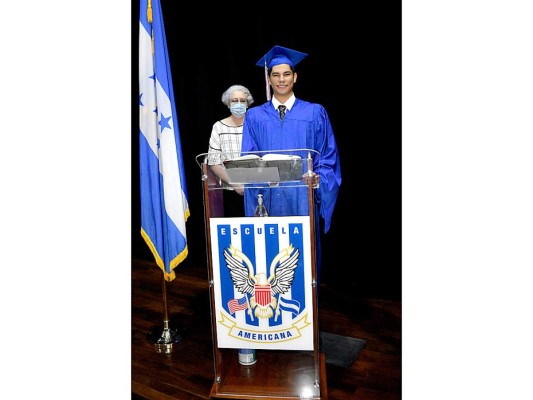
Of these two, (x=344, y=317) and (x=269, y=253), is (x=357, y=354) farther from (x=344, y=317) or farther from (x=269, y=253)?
(x=269, y=253)

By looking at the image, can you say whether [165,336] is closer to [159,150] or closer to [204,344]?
[204,344]

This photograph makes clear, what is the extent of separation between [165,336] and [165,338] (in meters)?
0.01

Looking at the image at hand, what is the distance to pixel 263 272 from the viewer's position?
5.77ft

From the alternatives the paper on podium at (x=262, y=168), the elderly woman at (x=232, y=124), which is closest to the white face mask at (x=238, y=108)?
the elderly woman at (x=232, y=124)

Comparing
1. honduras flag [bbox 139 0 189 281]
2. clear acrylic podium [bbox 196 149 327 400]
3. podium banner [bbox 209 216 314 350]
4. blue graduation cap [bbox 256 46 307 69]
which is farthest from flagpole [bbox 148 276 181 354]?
blue graduation cap [bbox 256 46 307 69]

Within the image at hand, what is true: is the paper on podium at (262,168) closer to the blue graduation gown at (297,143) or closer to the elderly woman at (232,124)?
the blue graduation gown at (297,143)

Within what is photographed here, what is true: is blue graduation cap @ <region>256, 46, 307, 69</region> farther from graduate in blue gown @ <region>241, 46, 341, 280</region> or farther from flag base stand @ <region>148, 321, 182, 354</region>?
flag base stand @ <region>148, 321, 182, 354</region>

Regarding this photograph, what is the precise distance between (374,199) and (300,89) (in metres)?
0.98

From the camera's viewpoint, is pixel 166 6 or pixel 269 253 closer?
pixel 269 253

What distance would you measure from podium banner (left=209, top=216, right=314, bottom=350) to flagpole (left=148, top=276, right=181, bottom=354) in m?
0.74

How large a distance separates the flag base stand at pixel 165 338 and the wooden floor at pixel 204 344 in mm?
29

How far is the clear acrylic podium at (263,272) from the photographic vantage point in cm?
171

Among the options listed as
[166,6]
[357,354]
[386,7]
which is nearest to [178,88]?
[166,6]

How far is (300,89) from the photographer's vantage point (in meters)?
3.02
